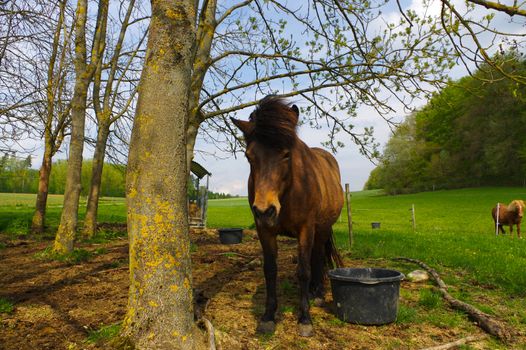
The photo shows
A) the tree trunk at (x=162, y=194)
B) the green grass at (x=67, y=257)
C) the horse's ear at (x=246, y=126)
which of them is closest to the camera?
the tree trunk at (x=162, y=194)

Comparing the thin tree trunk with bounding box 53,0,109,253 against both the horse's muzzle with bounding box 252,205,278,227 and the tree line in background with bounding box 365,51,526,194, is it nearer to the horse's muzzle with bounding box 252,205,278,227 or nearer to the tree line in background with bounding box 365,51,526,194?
the horse's muzzle with bounding box 252,205,278,227

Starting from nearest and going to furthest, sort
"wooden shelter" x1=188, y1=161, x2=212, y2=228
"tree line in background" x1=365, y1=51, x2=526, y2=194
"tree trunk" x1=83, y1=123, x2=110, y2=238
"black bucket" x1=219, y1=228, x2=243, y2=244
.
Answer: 1. "black bucket" x1=219, y1=228, x2=243, y2=244
2. "tree trunk" x1=83, y1=123, x2=110, y2=238
3. "wooden shelter" x1=188, y1=161, x2=212, y2=228
4. "tree line in background" x1=365, y1=51, x2=526, y2=194

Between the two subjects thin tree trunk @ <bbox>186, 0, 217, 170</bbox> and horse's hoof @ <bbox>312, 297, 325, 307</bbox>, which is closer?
horse's hoof @ <bbox>312, 297, 325, 307</bbox>

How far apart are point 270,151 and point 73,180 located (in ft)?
18.5

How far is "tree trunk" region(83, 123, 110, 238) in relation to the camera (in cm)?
1084

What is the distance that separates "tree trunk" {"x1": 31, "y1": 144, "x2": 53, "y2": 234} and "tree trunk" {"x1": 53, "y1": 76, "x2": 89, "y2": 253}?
→ 5893mm

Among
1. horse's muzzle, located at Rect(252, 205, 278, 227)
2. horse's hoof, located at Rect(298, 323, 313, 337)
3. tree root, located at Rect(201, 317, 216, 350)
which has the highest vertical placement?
horse's muzzle, located at Rect(252, 205, 278, 227)

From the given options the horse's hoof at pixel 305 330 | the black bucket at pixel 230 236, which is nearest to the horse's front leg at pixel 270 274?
the horse's hoof at pixel 305 330

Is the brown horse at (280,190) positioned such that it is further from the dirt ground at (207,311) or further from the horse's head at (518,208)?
the horse's head at (518,208)

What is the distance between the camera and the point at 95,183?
38.1 feet

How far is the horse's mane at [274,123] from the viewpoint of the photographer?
3.62 m

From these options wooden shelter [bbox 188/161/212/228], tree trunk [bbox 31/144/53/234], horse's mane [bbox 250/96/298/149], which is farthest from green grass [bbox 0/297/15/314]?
wooden shelter [bbox 188/161/212/228]

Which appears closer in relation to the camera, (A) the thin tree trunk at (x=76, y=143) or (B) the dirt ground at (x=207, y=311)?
(B) the dirt ground at (x=207, y=311)

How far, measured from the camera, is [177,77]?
3.19m
